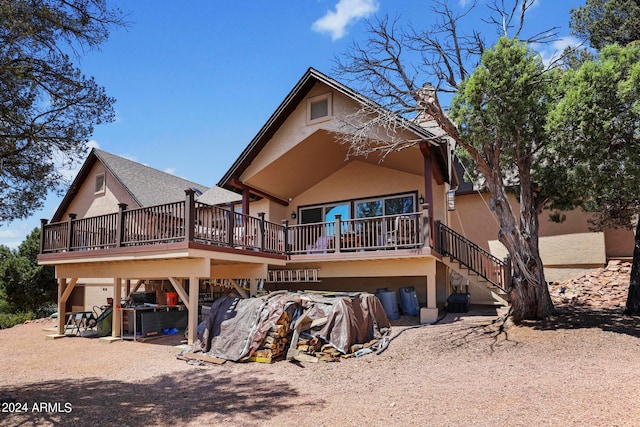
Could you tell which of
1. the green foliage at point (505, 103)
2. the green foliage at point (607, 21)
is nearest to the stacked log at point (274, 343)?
the green foliage at point (505, 103)

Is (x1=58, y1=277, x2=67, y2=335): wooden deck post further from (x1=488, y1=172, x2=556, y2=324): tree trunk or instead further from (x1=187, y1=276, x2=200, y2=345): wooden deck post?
(x1=488, y1=172, x2=556, y2=324): tree trunk

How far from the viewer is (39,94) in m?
7.09

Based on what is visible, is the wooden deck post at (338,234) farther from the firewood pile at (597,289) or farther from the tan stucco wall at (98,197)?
the tan stucco wall at (98,197)

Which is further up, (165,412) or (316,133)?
(316,133)

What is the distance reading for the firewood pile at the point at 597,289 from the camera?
13008 millimetres

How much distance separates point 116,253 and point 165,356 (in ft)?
10.8

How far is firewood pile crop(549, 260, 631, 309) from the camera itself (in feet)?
42.7

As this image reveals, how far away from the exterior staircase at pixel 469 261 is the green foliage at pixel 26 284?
58.9ft

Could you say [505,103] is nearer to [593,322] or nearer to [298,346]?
[593,322]

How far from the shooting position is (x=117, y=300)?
40.0 feet

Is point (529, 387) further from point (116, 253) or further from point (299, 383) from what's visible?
point (116, 253)

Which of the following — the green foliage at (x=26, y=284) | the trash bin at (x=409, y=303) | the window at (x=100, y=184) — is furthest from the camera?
the window at (x=100, y=184)

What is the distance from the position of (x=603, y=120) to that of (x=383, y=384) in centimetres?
683

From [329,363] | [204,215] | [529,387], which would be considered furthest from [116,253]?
Result: [529,387]
